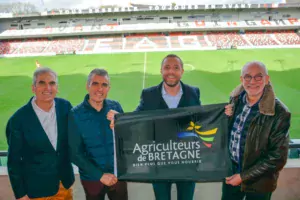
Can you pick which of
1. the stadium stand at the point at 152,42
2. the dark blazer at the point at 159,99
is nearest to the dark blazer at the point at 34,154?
the dark blazer at the point at 159,99

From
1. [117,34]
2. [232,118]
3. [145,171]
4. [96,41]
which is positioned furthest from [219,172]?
[117,34]

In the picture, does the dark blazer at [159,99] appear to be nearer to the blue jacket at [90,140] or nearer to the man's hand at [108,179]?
the blue jacket at [90,140]

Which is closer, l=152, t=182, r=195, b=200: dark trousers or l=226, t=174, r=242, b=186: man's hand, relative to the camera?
l=226, t=174, r=242, b=186: man's hand

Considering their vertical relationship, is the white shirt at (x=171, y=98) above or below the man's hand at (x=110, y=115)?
above

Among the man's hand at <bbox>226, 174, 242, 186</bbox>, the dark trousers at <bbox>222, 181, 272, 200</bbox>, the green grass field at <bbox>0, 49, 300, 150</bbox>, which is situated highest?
the green grass field at <bbox>0, 49, 300, 150</bbox>

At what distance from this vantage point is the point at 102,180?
229 cm

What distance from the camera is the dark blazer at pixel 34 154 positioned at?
222cm

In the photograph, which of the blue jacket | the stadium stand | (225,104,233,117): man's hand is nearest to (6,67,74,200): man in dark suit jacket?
the blue jacket

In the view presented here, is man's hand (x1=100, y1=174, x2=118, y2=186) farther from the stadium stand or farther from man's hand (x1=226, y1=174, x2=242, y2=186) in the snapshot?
the stadium stand

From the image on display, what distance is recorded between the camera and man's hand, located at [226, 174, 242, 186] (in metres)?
2.34

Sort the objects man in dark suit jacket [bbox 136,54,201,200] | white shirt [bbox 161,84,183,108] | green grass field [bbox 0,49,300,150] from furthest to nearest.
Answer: green grass field [bbox 0,49,300,150] < white shirt [bbox 161,84,183,108] < man in dark suit jacket [bbox 136,54,201,200]

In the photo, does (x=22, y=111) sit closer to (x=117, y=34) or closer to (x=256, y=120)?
(x=256, y=120)

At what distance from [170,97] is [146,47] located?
24151 millimetres

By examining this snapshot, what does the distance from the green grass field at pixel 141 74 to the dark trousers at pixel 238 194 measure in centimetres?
743
